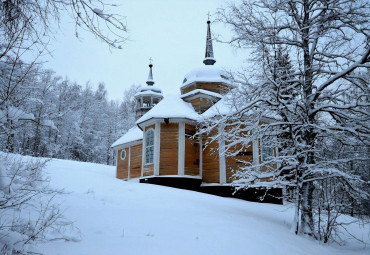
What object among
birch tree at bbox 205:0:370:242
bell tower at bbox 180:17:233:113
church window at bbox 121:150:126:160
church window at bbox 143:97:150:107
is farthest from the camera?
church window at bbox 143:97:150:107

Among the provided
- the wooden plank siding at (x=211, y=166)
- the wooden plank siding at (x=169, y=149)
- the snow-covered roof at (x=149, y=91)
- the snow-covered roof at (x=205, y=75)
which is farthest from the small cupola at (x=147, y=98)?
the wooden plank siding at (x=211, y=166)

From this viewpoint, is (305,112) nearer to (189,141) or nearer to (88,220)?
(88,220)

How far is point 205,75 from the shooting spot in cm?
1733

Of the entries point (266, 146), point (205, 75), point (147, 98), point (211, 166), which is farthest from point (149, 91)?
point (266, 146)

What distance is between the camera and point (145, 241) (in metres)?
4.16

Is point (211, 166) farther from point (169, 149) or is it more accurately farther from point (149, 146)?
point (149, 146)

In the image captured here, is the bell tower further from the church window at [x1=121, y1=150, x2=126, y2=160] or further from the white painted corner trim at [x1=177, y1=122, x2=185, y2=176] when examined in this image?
the church window at [x1=121, y1=150, x2=126, y2=160]

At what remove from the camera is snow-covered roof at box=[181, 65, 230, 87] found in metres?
17.0

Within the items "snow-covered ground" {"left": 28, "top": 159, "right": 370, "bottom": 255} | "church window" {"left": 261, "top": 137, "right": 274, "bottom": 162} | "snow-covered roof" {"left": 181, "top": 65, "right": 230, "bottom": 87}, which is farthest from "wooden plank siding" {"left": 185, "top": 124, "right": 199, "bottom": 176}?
"snow-covered ground" {"left": 28, "top": 159, "right": 370, "bottom": 255}

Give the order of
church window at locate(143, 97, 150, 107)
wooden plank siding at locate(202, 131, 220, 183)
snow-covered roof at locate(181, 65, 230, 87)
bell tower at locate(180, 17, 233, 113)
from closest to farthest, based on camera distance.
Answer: wooden plank siding at locate(202, 131, 220, 183), bell tower at locate(180, 17, 233, 113), snow-covered roof at locate(181, 65, 230, 87), church window at locate(143, 97, 150, 107)

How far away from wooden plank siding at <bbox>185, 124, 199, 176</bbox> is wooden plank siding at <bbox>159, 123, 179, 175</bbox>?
537 millimetres

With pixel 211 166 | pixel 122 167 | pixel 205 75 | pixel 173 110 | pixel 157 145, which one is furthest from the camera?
pixel 122 167

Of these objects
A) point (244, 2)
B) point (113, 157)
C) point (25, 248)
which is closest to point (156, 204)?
point (25, 248)

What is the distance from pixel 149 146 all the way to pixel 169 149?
1420 mm
